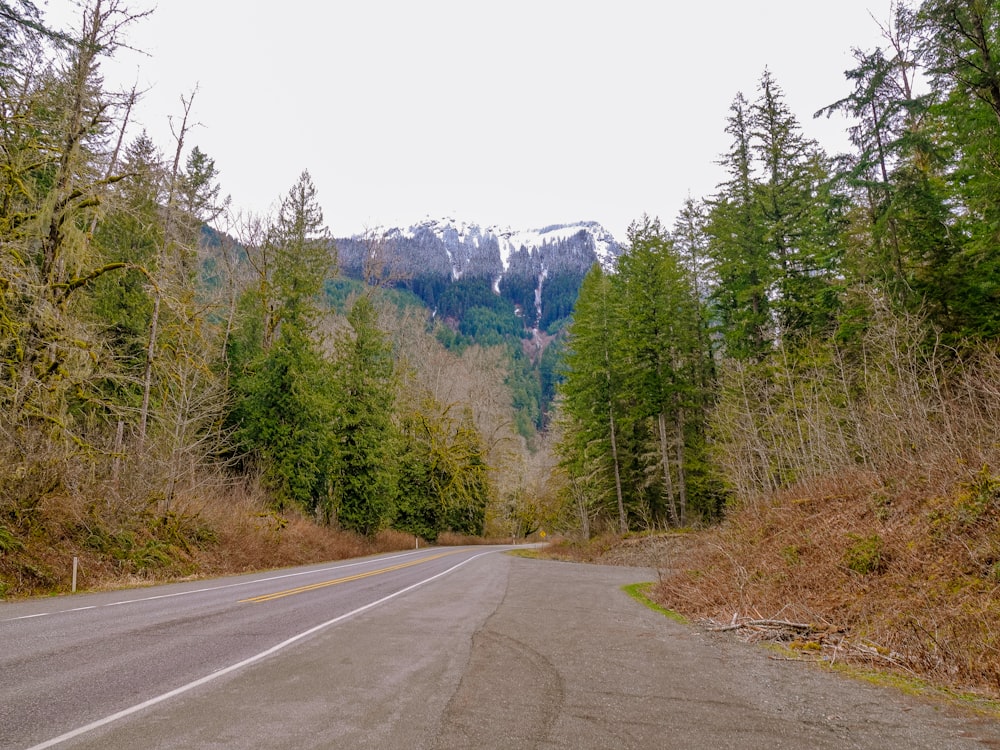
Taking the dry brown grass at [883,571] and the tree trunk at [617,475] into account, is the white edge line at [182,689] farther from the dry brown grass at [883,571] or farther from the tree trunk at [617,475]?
the tree trunk at [617,475]

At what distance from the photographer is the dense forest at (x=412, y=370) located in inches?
531

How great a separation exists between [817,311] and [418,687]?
2250 cm

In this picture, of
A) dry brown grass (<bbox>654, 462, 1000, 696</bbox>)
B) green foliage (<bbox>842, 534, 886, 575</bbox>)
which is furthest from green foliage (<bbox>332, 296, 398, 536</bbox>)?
green foliage (<bbox>842, 534, 886, 575</bbox>)

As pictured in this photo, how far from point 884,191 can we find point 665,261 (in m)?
10.4

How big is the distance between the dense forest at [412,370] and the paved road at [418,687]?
6.04m

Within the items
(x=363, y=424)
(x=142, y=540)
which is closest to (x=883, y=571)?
(x=142, y=540)

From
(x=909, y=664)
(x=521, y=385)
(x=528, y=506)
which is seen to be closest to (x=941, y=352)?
(x=909, y=664)

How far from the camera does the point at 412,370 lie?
135 ft

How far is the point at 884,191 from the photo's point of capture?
17.9 meters

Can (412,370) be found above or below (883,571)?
above

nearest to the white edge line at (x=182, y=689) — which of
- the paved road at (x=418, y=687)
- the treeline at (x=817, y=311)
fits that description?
the paved road at (x=418, y=687)

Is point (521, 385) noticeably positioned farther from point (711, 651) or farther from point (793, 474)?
point (711, 651)

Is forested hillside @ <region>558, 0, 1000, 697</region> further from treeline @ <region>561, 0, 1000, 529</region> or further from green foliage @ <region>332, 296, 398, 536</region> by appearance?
green foliage @ <region>332, 296, 398, 536</region>

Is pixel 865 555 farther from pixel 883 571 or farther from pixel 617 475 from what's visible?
pixel 617 475
